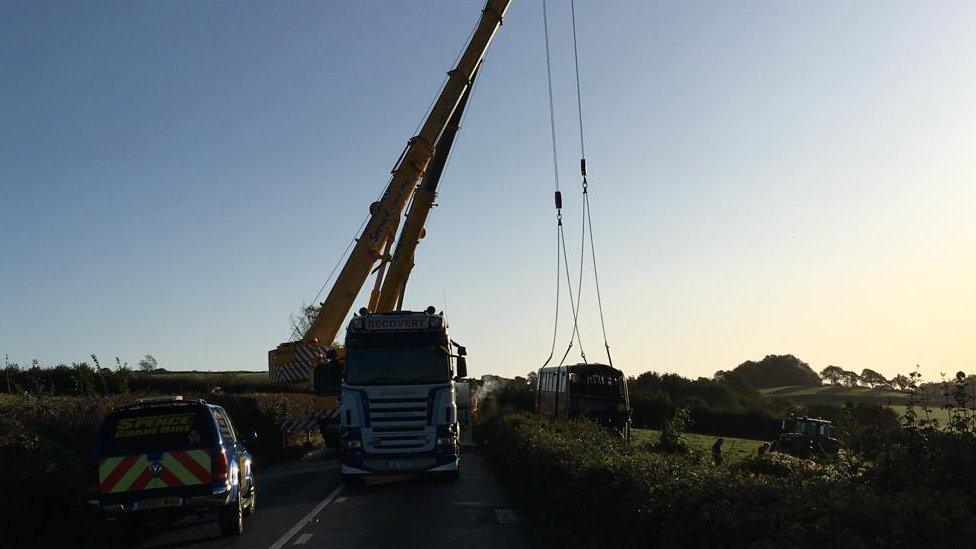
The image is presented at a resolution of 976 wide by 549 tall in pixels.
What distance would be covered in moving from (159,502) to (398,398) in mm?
8578

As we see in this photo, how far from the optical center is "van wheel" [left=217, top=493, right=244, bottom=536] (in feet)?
48.7

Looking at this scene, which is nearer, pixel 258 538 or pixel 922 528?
pixel 922 528

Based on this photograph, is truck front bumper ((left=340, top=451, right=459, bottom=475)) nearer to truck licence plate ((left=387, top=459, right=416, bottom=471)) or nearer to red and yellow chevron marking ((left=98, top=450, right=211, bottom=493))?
truck licence plate ((left=387, top=459, right=416, bottom=471))

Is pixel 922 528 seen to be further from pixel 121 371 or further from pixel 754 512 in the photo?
pixel 121 371

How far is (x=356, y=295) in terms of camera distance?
105 ft

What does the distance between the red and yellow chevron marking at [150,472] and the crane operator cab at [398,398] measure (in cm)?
774

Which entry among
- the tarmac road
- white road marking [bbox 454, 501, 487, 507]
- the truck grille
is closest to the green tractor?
the tarmac road

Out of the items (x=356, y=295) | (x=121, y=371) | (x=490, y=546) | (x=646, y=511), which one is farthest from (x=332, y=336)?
(x=646, y=511)

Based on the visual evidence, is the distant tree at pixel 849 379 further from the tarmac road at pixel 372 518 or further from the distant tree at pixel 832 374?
the tarmac road at pixel 372 518

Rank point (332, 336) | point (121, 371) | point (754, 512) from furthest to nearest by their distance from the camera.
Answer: point (121, 371)
point (332, 336)
point (754, 512)

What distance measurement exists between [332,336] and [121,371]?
9.16m

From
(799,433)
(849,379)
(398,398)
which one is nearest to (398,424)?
(398,398)

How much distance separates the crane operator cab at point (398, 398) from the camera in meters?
22.1

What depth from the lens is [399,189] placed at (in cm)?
3250
